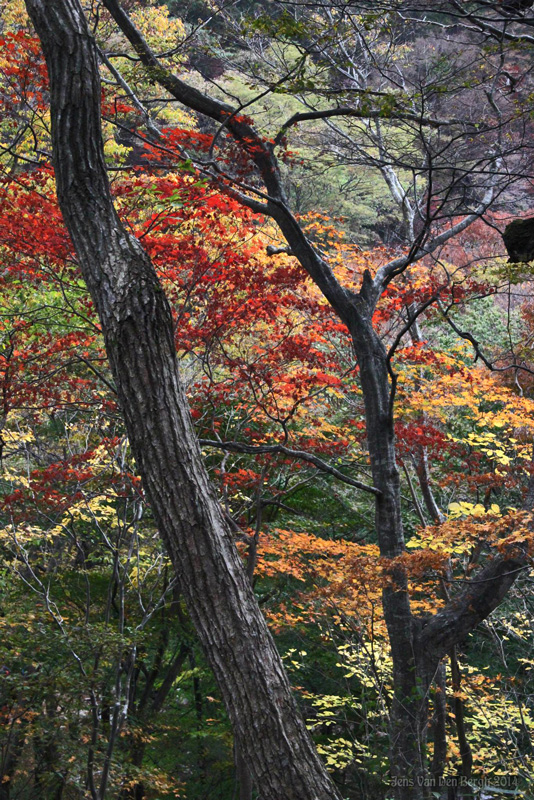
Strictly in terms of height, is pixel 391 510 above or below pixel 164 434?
above

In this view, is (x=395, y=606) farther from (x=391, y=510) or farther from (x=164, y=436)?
(x=164, y=436)

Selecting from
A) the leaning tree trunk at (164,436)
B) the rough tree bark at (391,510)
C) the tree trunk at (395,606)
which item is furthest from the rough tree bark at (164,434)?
the tree trunk at (395,606)

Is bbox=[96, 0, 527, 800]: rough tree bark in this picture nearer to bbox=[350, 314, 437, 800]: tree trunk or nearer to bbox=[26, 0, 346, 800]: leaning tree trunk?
bbox=[350, 314, 437, 800]: tree trunk

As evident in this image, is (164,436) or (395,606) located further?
(395,606)

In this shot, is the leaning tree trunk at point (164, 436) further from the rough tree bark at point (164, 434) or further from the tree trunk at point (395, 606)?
the tree trunk at point (395, 606)

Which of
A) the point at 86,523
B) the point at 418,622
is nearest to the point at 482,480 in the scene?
the point at 418,622

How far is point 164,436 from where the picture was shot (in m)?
2.81

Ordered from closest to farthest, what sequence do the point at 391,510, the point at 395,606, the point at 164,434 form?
the point at 164,434 → the point at 395,606 → the point at 391,510

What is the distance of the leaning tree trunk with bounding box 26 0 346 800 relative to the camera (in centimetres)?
266

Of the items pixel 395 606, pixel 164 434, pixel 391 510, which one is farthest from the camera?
pixel 391 510

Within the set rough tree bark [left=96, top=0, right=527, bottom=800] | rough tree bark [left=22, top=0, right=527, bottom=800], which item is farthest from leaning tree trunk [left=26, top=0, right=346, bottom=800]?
rough tree bark [left=96, top=0, right=527, bottom=800]

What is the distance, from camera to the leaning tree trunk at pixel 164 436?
2.66 meters

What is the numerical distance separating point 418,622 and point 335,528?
4487mm

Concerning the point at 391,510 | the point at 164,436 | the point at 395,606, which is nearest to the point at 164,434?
the point at 164,436
